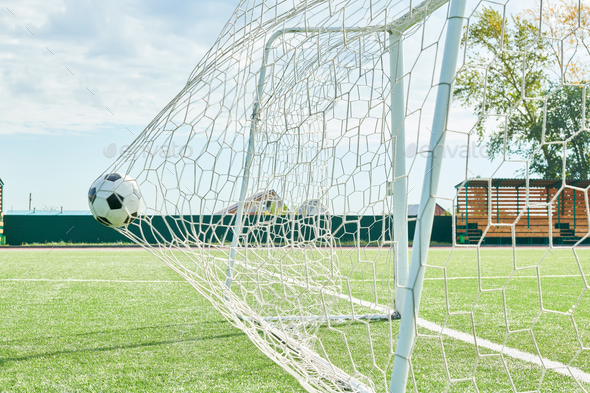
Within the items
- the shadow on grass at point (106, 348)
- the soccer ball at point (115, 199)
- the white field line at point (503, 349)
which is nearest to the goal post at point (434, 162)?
the white field line at point (503, 349)

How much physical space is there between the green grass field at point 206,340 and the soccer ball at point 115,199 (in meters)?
0.82

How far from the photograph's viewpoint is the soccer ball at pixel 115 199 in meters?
2.59

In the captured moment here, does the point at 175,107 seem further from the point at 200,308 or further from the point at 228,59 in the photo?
the point at 200,308

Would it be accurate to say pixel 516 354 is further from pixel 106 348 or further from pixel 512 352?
pixel 106 348

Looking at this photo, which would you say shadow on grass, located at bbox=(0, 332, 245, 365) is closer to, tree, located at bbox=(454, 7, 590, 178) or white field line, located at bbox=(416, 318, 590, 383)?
white field line, located at bbox=(416, 318, 590, 383)

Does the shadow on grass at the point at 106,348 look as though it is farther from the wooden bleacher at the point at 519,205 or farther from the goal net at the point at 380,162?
the wooden bleacher at the point at 519,205

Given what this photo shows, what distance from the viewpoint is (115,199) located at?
2605mm

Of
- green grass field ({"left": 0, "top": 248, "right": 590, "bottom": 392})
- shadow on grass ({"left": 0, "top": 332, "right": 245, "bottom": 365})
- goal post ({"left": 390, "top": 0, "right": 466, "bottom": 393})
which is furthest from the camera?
shadow on grass ({"left": 0, "top": 332, "right": 245, "bottom": 365})

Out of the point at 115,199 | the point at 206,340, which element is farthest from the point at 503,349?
the point at 115,199

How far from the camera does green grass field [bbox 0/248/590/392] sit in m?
2.29

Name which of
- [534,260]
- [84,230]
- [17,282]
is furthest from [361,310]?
[84,230]

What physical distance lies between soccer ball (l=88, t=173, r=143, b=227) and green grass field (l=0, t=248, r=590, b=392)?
82 cm

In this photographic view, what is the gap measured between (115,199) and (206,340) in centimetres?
116

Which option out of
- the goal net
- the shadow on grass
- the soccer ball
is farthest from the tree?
the shadow on grass
